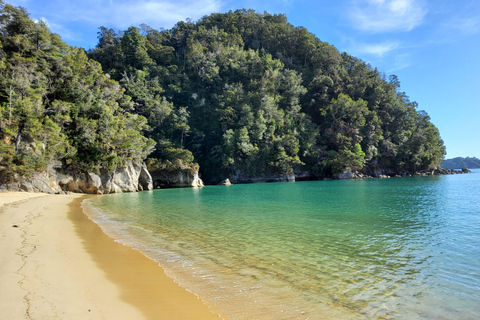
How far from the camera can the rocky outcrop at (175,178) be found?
137 ft

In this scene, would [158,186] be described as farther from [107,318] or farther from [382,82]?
[382,82]

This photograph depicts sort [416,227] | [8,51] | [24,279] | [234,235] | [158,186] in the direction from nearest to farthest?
1. [24,279]
2. [234,235]
3. [416,227]
4. [8,51]
5. [158,186]

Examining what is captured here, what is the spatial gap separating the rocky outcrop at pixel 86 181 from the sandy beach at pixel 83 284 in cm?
1839

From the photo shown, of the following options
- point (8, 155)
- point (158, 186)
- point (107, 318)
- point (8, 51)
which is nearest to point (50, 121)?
point (8, 155)

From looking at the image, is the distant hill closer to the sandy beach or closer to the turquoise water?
the turquoise water

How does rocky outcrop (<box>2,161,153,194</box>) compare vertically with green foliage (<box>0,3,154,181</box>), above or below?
below

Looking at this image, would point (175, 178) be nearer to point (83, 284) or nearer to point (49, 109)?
point (49, 109)

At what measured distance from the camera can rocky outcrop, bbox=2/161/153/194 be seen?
21466mm

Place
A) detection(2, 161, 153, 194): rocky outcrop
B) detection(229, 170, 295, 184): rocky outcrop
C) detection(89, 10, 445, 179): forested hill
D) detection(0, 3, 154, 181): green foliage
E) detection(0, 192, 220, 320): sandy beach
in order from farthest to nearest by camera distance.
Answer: detection(229, 170, 295, 184): rocky outcrop, detection(89, 10, 445, 179): forested hill, detection(2, 161, 153, 194): rocky outcrop, detection(0, 3, 154, 181): green foliage, detection(0, 192, 220, 320): sandy beach

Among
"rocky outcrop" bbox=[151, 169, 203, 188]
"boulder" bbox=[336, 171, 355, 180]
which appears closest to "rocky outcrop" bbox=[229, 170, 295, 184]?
"boulder" bbox=[336, 171, 355, 180]

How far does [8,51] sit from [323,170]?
49.9 metres

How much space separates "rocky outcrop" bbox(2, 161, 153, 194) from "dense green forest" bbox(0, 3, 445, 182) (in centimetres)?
153

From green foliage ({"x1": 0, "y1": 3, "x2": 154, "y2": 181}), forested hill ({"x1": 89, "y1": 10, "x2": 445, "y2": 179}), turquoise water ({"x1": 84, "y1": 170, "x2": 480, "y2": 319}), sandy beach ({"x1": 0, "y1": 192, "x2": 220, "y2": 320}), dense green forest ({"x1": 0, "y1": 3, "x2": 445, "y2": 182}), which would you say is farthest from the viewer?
forested hill ({"x1": 89, "y1": 10, "x2": 445, "y2": 179})

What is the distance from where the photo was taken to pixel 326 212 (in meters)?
13.0
